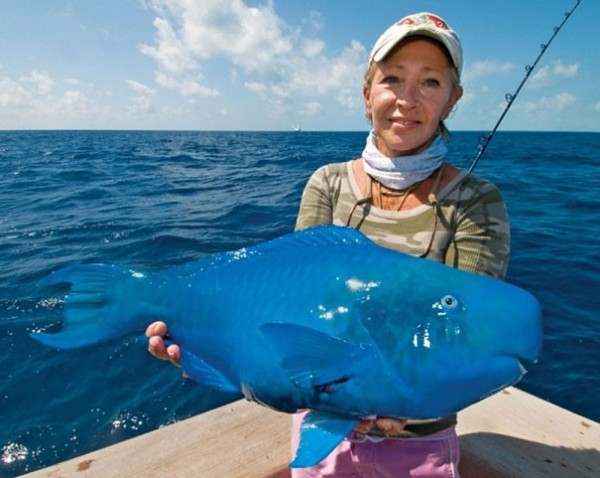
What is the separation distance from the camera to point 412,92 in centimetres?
213

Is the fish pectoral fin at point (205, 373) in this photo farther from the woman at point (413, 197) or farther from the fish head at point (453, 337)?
the fish head at point (453, 337)

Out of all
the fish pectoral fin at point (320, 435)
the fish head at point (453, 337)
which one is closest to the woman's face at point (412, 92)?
the fish head at point (453, 337)

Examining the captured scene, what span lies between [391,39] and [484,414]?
9.29 ft

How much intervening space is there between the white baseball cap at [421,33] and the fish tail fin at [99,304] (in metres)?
1.47

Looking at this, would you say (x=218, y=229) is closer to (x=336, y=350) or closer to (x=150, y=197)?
(x=150, y=197)

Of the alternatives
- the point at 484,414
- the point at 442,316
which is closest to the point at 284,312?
the point at 442,316

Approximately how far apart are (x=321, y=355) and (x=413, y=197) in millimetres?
1123

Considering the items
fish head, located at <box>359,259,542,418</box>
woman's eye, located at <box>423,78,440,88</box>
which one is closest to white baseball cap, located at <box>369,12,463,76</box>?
woman's eye, located at <box>423,78,440,88</box>

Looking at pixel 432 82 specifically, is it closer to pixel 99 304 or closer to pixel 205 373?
pixel 205 373

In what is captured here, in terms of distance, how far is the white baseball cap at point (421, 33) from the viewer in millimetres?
2033

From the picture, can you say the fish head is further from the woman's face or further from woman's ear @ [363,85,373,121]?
woman's ear @ [363,85,373,121]

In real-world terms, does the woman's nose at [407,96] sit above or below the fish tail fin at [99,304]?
above

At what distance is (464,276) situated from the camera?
5.03ft

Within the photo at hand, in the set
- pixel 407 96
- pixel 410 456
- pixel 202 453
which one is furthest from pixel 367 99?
pixel 202 453
